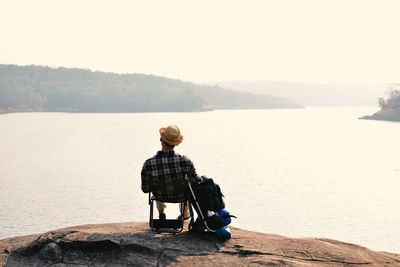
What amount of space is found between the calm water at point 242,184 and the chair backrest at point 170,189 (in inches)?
447

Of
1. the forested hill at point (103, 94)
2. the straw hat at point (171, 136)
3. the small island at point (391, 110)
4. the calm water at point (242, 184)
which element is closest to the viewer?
the straw hat at point (171, 136)

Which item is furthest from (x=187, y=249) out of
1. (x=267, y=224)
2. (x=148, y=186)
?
(x=267, y=224)

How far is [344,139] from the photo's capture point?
48.1m

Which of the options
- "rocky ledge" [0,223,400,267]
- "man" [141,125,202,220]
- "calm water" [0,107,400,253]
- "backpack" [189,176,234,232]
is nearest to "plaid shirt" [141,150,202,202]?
"man" [141,125,202,220]

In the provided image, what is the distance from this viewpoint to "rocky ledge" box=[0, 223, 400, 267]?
196 inches

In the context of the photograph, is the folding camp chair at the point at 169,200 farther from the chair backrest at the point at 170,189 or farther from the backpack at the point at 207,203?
the backpack at the point at 207,203

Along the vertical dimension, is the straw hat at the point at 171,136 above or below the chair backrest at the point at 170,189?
above

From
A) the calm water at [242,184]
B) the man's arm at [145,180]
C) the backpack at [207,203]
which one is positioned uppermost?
the man's arm at [145,180]

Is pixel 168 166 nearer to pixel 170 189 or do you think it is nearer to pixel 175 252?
pixel 170 189

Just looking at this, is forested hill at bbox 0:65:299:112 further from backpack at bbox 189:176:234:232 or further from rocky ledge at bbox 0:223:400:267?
backpack at bbox 189:176:234:232

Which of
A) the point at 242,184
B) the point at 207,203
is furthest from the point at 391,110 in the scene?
the point at 207,203

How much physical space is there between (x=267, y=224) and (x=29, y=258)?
1336cm

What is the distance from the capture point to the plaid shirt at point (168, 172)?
557cm

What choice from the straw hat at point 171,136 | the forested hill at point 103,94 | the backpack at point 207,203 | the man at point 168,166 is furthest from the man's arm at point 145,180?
the forested hill at point 103,94
